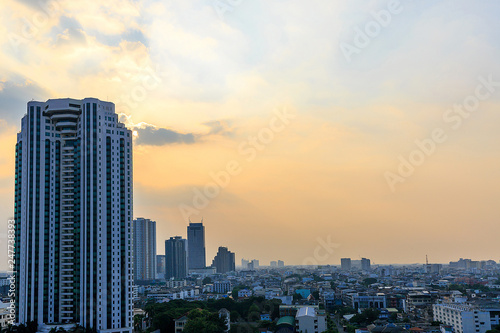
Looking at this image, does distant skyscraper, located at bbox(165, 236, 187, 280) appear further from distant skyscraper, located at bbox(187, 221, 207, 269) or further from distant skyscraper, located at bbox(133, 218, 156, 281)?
distant skyscraper, located at bbox(187, 221, 207, 269)

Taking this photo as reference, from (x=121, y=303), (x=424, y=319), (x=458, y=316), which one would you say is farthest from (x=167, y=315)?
(x=424, y=319)

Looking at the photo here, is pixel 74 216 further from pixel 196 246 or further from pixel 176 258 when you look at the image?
pixel 196 246

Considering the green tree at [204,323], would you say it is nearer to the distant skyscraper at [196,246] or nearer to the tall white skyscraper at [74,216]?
the tall white skyscraper at [74,216]

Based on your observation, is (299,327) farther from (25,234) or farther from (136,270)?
(136,270)

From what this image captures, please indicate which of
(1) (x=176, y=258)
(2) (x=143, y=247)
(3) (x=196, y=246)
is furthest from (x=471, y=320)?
(3) (x=196, y=246)

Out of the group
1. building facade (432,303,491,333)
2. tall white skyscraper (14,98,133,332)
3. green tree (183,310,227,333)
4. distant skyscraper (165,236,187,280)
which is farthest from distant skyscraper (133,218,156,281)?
building facade (432,303,491,333)

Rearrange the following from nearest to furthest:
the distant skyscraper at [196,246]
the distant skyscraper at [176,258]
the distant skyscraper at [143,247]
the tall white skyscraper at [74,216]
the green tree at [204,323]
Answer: the tall white skyscraper at [74,216]
the green tree at [204,323]
the distant skyscraper at [143,247]
the distant skyscraper at [176,258]
the distant skyscraper at [196,246]

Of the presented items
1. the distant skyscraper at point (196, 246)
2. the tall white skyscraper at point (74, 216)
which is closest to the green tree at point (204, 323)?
the tall white skyscraper at point (74, 216)
